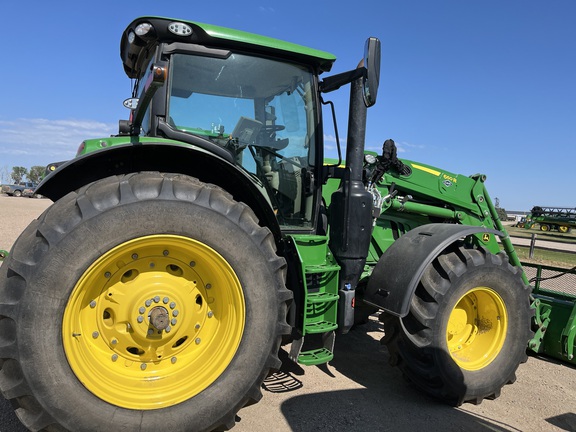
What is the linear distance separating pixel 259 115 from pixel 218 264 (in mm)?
1315

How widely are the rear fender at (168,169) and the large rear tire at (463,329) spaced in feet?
4.32

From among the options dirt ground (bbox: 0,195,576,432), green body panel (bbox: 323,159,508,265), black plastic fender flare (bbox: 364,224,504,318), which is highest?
green body panel (bbox: 323,159,508,265)

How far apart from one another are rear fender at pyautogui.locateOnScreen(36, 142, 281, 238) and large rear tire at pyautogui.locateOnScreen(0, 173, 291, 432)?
0.72 feet

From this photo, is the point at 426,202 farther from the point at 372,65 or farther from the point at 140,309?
the point at 140,309

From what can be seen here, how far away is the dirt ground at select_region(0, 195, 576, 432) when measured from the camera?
2.79 m

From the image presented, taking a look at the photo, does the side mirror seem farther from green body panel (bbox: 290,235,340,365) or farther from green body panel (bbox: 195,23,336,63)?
green body panel (bbox: 290,235,340,365)

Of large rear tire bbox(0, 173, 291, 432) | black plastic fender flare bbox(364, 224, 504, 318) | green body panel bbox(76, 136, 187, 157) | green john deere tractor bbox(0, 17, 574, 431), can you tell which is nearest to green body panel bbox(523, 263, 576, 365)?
green john deere tractor bbox(0, 17, 574, 431)

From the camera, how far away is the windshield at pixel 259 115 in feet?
9.62

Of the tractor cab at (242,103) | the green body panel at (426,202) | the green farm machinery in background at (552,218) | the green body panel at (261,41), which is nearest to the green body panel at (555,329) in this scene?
the green body panel at (426,202)

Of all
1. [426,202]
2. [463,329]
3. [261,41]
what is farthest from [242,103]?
[463,329]

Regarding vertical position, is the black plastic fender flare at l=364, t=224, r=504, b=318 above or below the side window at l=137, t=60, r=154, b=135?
below

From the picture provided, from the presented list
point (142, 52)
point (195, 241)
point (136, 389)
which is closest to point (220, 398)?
point (136, 389)

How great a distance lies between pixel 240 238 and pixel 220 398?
0.93 metres

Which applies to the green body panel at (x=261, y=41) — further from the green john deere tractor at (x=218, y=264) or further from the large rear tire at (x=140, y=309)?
the large rear tire at (x=140, y=309)
